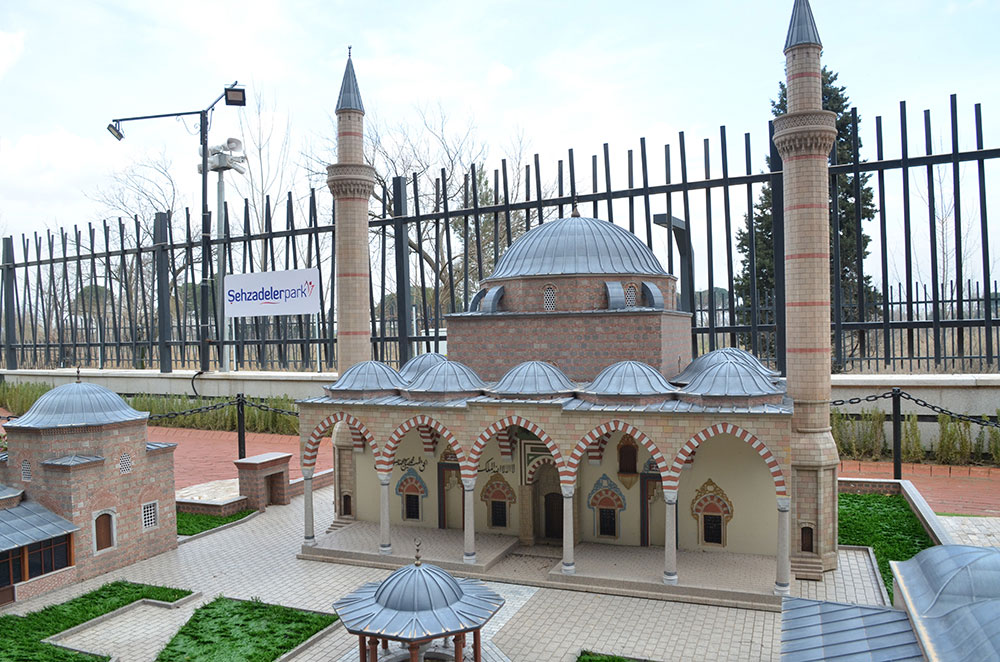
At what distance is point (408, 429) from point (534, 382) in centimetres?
238

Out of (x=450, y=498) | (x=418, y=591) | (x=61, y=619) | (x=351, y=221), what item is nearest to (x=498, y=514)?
(x=450, y=498)

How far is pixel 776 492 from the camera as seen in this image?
10.7 meters

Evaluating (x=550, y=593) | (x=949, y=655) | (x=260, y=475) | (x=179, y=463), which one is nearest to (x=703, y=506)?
(x=550, y=593)

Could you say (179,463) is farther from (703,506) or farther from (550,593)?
(703,506)

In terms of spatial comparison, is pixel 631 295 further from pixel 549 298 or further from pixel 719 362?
pixel 719 362

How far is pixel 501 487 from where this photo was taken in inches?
524

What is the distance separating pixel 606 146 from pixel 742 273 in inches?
380

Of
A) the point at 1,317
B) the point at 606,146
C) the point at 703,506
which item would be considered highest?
the point at 606,146

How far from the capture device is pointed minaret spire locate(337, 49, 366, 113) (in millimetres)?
15742

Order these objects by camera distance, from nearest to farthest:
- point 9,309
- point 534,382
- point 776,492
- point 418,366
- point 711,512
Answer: point 776,492
point 534,382
point 711,512
point 418,366
point 9,309

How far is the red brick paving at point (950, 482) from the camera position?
14148mm

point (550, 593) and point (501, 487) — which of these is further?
point (501, 487)

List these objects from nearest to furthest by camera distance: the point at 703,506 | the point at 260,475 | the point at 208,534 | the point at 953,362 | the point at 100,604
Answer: the point at 100,604 → the point at 703,506 → the point at 208,534 → the point at 260,475 → the point at 953,362

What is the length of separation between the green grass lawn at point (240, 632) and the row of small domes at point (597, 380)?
4.04 meters
